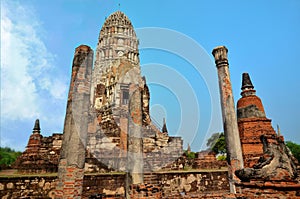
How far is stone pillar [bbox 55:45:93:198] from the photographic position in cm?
513

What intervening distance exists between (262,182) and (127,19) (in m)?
35.7

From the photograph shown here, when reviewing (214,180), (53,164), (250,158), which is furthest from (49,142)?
(250,158)

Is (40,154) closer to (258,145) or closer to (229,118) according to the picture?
(229,118)

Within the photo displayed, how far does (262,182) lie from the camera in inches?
168

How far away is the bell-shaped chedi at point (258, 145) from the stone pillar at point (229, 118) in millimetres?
588

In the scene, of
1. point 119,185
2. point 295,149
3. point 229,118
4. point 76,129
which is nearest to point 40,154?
point 119,185

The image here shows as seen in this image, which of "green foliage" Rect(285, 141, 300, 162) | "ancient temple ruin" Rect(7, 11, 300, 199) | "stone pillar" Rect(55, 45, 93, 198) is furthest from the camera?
"green foliage" Rect(285, 141, 300, 162)

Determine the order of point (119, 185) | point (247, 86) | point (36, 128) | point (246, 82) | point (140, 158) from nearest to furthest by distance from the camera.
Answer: point (140, 158), point (119, 185), point (247, 86), point (246, 82), point (36, 128)

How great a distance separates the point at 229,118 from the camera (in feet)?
24.6

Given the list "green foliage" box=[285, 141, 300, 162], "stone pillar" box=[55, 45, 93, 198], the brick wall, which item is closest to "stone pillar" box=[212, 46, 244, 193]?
the brick wall

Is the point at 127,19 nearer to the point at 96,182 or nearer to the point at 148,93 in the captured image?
the point at 148,93

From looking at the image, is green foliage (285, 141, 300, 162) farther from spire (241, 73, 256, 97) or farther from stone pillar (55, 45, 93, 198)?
stone pillar (55, 45, 93, 198)

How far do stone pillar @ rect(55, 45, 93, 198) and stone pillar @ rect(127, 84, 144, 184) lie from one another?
166 centimetres

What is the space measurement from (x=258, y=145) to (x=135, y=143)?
548cm
